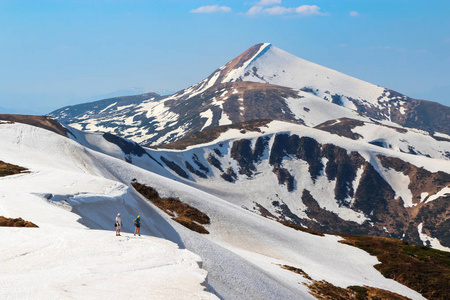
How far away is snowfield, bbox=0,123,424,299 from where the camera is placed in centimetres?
2045

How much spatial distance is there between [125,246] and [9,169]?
3512cm

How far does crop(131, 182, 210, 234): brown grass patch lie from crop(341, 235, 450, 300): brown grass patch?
33.0m

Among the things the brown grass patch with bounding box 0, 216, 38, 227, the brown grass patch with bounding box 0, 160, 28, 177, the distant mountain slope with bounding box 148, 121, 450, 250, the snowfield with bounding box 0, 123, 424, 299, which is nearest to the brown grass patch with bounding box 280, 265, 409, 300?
the snowfield with bounding box 0, 123, 424, 299

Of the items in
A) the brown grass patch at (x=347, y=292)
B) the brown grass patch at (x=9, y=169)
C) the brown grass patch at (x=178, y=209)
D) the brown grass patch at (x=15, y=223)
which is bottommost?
the brown grass patch at (x=347, y=292)

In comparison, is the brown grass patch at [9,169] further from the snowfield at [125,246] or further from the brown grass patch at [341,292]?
the brown grass patch at [341,292]

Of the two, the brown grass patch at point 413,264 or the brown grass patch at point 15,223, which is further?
the brown grass patch at point 413,264

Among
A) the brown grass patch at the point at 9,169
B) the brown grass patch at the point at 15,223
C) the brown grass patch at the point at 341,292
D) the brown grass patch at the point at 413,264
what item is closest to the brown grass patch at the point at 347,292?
the brown grass patch at the point at 341,292

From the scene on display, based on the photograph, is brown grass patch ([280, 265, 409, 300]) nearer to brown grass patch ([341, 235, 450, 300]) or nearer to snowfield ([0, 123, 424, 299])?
snowfield ([0, 123, 424, 299])

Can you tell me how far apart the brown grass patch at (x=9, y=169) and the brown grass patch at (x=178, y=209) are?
77.3 feet

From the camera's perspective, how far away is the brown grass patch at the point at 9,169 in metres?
51.2

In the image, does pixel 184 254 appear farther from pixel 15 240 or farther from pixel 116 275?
pixel 15 240

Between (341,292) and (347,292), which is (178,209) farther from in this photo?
(347,292)

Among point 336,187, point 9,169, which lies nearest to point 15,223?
point 9,169

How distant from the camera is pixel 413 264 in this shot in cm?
7262
